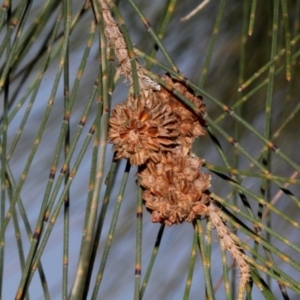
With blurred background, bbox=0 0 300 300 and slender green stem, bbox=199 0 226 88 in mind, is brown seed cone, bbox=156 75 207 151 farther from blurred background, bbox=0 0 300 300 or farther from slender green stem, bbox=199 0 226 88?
blurred background, bbox=0 0 300 300

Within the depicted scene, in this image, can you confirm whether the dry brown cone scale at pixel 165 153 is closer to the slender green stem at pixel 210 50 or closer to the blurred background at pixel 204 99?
the slender green stem at pixel 210 50

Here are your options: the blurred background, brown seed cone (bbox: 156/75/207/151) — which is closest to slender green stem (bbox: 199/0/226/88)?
brown seed cone (bbox: 156/75/207/151)

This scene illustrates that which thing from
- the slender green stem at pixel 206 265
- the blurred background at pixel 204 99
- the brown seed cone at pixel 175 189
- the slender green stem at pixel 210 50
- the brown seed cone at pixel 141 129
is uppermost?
the blurred background at pixel 204 99

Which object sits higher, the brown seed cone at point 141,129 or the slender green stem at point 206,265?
the brown seed cone at point 141,129

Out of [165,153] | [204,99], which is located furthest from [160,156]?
[204,99]

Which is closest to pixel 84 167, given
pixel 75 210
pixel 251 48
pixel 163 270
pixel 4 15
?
pixel 75 210

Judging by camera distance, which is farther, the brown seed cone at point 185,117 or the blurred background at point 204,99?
the blurred background at point 204,99

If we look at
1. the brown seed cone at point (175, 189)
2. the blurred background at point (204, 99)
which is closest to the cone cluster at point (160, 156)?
the brown seed cone at point (175, 189)

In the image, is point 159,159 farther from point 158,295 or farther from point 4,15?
point 158,295

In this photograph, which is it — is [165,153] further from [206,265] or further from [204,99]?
[204,99]
